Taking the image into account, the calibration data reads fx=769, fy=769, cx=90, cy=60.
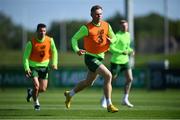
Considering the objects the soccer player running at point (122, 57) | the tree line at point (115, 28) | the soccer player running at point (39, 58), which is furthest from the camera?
the tree line at point (115, 28)

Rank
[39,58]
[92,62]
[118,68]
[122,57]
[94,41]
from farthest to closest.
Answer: [122,57]
[118,68]
[39,58]
[94,41]
[92,62]

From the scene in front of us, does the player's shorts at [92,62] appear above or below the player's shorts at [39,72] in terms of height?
above

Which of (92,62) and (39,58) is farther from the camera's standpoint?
(39,58)

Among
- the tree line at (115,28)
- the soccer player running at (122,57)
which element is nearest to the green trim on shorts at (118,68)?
the soccer player running at (122,57)

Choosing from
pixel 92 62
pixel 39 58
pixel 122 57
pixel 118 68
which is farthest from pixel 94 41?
pixel 122 57

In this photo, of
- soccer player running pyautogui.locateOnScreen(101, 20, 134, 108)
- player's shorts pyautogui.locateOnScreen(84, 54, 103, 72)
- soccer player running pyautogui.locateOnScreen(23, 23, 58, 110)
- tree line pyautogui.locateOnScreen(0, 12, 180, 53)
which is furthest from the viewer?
tree line pyautogui.locateOnScreen(0, 12, 180, 53)

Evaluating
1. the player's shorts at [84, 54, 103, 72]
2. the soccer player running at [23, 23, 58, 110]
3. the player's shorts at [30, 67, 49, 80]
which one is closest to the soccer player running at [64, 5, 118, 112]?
the player's shorts at [84, 54, 103, 72]

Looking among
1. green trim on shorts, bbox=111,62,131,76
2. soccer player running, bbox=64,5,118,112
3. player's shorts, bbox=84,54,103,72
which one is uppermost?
soccer player running, bbox=64,5,118,112

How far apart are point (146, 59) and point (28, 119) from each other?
38.5m

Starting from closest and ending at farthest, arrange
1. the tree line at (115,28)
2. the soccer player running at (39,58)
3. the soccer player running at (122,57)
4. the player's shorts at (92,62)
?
the player's shorts at (92,62) < the soccer player running at (39,58) < the soccer player running at (122,57) < the tree line at (115,28)

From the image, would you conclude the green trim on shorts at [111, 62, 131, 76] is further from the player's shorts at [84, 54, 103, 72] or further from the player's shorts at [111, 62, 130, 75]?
the player's shorts at [84, 54, 103, 72]

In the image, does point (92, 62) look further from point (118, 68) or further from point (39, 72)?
point (118, 68)

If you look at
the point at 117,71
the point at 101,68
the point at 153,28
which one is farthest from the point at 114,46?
the point at 153,28

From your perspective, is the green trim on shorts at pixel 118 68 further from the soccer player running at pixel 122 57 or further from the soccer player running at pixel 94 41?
the soccer player running at pixel 94 41
